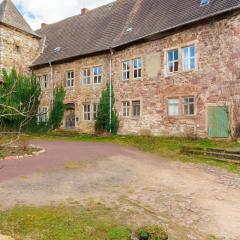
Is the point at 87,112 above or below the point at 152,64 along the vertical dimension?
below

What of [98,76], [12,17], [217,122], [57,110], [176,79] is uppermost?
[12,17]

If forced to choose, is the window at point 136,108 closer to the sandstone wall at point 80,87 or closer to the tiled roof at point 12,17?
the sandstone wall at point 80,87

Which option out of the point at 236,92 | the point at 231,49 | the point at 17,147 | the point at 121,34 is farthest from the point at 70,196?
the point at 121,34

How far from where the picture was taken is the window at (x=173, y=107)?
18.0 meters

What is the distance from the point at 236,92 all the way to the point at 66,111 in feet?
47.1

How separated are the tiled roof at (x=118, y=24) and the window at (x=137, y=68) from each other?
1.38 m

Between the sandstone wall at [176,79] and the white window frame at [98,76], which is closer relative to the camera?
the sandstone wall at [176,79]

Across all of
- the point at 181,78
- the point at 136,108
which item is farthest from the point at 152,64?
the point at 136,108

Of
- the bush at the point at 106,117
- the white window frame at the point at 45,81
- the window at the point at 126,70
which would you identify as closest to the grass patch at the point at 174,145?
the bush at the point at 106,117

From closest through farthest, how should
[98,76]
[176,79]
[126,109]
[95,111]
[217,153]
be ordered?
A: [217,153]
[176,79]
[126,109]
[95,111]
[98,76]

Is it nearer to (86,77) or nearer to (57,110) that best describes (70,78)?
(86,77)

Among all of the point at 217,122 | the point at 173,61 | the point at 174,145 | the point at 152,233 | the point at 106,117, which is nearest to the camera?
the point at 152,233

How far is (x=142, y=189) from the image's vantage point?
766 centimetres

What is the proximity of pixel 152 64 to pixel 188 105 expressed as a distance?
3.81 metres
